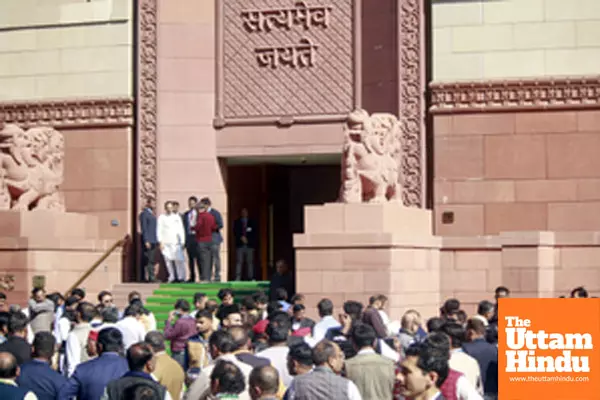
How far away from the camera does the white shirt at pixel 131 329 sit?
1201cm

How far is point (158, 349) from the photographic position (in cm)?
956

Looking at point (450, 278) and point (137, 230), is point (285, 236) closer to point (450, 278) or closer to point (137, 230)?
point (137, 230)

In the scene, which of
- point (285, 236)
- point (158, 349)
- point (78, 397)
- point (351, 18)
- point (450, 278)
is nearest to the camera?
point (78, 397)

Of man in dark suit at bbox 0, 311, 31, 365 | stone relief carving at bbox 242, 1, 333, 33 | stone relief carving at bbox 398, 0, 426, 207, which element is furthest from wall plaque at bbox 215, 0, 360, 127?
man in dark suit at bbox 0, 311, 31, 365

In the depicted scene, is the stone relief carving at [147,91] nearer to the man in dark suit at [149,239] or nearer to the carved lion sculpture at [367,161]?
the man in dark suit at [149,239]

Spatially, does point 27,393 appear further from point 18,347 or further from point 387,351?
point 387,351

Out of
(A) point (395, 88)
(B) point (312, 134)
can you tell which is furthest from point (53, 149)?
(A) point (395, 88)

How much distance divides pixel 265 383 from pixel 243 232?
55.1 ft

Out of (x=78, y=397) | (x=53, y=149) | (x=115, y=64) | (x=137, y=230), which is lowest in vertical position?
(x=78, y=397)

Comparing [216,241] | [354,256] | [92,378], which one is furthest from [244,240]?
[92,378]

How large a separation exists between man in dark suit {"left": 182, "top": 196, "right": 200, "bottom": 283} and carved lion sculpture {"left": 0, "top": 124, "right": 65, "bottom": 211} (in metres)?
2.42

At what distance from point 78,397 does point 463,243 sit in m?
12.7

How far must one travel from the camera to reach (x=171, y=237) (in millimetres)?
22500

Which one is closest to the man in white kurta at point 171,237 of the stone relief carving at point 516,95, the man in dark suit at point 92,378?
the stone relief carving at point 516,95
